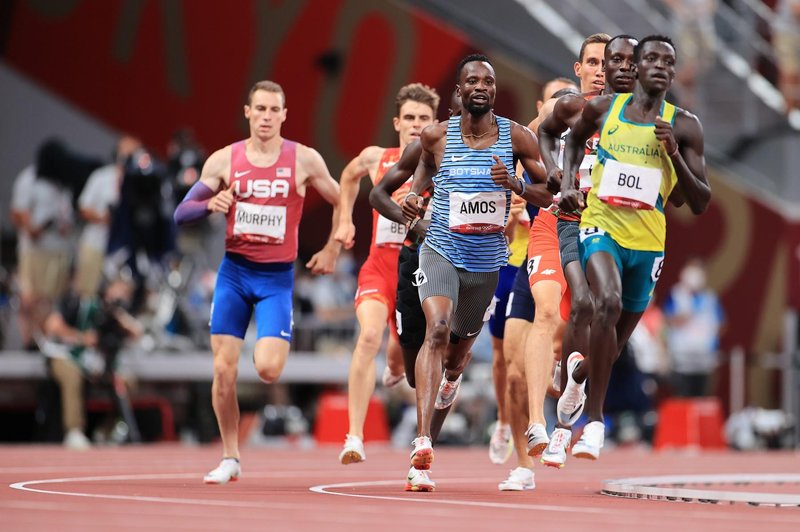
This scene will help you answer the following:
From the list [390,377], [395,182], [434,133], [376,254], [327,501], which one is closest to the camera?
[327,501]

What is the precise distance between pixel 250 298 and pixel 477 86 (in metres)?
2.63

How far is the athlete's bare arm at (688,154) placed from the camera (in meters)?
10.0

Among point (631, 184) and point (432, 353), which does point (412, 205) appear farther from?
point (631, 184)

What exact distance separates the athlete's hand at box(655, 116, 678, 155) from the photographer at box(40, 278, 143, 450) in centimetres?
1122

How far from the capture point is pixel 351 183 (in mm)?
12875

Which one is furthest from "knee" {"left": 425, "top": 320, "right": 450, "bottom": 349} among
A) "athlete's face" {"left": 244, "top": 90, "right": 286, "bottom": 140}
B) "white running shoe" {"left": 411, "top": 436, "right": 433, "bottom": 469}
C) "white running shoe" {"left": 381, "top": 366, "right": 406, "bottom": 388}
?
"white running shoe" {"left": 381, "top": 366, "right": 406, "bottom": 388}

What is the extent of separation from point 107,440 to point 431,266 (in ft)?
35.6

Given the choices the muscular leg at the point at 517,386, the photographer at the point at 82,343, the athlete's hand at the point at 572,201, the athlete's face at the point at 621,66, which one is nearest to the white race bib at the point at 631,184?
the athlete's hand at the point at 572,201

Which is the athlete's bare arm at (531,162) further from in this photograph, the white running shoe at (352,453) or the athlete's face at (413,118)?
the white running shoe at (352,453)

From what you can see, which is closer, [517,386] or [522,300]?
[517,386]

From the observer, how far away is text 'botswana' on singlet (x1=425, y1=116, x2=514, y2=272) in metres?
10.6

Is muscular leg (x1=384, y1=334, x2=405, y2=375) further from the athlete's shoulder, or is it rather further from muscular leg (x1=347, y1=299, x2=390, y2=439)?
the athlete's shoulder

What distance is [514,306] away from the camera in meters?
12.3

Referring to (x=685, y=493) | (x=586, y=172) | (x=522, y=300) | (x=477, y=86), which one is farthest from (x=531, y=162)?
(x=685, y=493)
